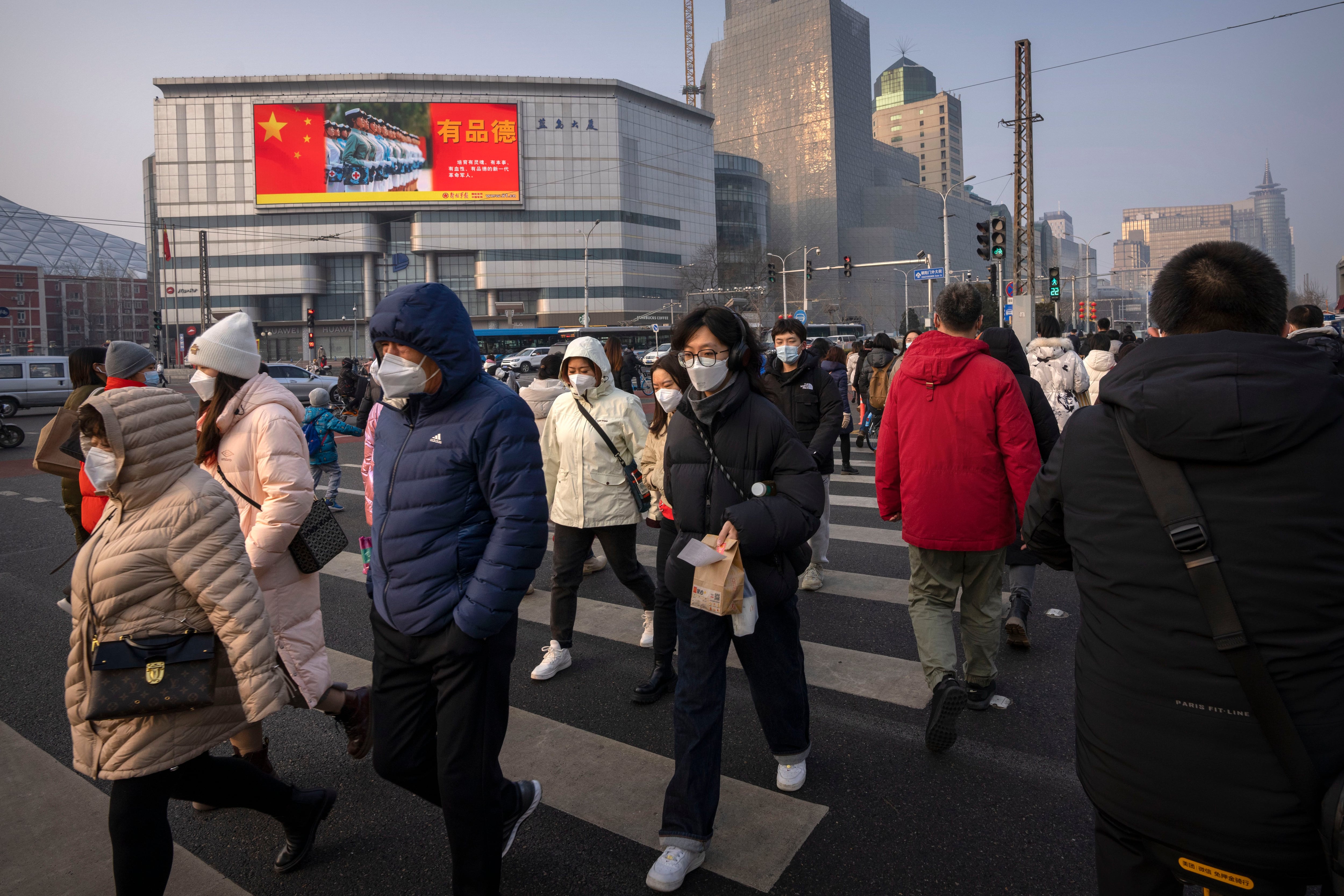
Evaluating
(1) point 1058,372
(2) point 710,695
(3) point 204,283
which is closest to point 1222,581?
(2) point 710,695

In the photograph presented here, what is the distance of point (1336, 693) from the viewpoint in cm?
158

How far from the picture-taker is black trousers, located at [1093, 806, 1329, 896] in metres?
1.79

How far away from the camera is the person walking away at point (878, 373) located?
37.5 ft

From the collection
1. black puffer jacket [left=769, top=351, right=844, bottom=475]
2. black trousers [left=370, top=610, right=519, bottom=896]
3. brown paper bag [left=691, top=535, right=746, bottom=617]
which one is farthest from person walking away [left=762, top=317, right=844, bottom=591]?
Result: black trousers [left=370, top=610, right=519, bottom=896]

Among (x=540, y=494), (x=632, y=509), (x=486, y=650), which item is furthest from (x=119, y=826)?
(x=632, y=509)

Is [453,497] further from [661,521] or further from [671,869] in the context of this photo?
[661,521]

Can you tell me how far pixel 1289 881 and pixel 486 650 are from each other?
2067 mm

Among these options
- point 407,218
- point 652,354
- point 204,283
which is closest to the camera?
point 204,283

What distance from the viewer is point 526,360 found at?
44969 millimetres

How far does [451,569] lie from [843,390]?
7807 mm

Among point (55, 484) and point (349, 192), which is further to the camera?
point (349, 192)

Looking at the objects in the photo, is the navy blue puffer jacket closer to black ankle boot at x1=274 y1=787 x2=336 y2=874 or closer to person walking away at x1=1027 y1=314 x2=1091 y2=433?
black ankle boot at x1=274 y1=787 x2=336 y2=874

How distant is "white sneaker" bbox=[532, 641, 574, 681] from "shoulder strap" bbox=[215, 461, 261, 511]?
1.82 metres

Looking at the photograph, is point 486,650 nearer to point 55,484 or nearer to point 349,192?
point 55,484
